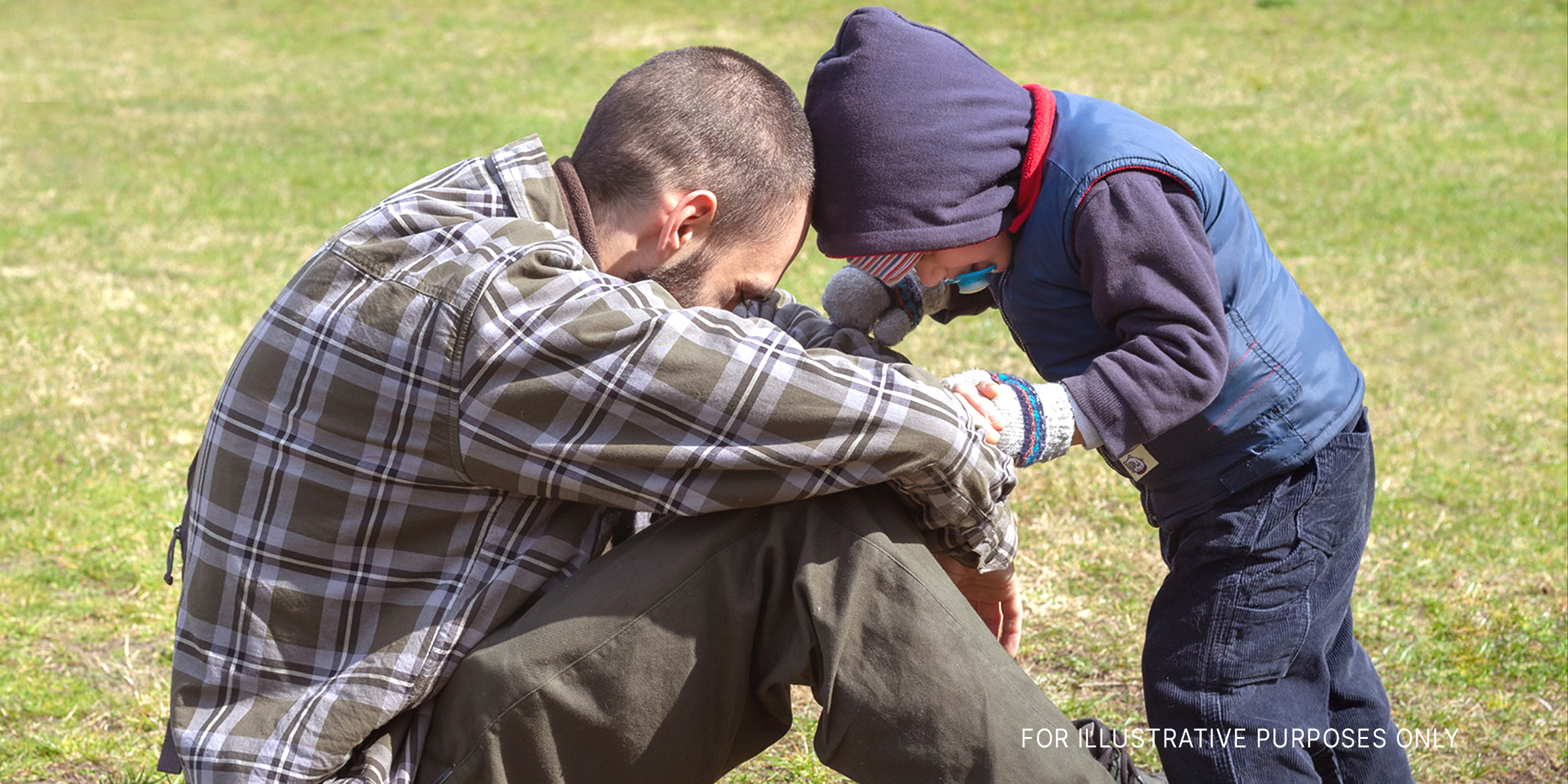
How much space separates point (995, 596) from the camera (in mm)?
2557

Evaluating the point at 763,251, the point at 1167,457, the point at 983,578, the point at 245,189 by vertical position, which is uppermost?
the point at 763,251

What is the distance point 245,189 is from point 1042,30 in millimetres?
11832

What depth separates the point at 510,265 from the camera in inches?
72.7

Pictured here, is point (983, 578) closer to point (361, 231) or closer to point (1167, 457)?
point (1167, 457)

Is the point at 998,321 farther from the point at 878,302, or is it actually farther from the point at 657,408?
the point at 657,408

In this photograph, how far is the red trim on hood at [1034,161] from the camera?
93.9 inches

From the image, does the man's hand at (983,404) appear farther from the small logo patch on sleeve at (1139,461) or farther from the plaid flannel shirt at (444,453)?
the small logo patch on sleeve at (1139,461)

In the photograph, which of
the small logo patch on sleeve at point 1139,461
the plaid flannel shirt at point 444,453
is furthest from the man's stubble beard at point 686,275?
the small logo patch on sleeve at point 1139,461

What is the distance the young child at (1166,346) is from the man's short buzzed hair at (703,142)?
12 cm

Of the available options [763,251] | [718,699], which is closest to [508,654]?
[718,699]

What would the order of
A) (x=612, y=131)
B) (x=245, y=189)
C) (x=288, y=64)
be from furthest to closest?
(x=288, y=64) < (x=245, y=189) < (x=612, y=131)

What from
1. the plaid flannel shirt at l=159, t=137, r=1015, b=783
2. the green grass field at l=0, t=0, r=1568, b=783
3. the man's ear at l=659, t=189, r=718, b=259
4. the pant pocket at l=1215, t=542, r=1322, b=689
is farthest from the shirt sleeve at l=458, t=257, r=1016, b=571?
the green grass field at l=0, t=0, r=1568, b=783

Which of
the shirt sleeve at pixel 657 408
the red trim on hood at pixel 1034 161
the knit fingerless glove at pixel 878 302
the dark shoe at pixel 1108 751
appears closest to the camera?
the shirt sleeve at pixel 657 408

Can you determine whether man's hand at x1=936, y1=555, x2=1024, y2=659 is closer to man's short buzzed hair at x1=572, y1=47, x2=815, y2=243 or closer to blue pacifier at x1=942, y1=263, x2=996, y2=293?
blue pacifier at x1=942, y1=263, x2=996, y2=293
